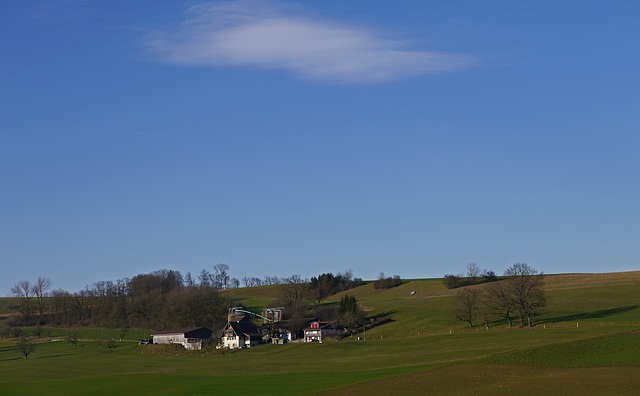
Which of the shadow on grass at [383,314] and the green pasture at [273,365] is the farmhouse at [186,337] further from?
the shadow on grass at [383,314]

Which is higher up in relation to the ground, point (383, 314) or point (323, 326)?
point (383, 314)

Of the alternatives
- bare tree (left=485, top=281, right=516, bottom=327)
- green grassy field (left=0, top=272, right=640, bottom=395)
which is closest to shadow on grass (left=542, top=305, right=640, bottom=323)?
green grassy field (left=0, top=272, right=640, bottom=395)

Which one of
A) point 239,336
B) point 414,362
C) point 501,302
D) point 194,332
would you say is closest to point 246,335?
point 239,336

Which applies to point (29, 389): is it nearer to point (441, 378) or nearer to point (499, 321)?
point (441, 378)

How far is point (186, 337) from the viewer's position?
13350 cm

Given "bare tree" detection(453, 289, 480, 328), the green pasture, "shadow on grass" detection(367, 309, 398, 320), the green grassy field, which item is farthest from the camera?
"shadow on grass" detection(367, 309, 398, 320)

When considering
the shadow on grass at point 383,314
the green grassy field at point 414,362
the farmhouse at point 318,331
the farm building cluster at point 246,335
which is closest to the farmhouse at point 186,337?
the farm building cluster at point 246,335

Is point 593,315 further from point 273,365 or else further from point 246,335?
point 246,335

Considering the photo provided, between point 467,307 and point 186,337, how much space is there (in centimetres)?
5814

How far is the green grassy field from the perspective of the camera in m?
50.1

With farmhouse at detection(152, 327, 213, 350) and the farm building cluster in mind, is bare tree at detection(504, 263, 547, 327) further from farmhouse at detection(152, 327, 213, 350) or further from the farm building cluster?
farmhouse at detection(152, 327, 213, 350)

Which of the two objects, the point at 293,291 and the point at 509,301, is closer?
the point at 509,301

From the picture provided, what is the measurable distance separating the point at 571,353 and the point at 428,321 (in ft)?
196

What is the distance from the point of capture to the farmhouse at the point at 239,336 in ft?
417
